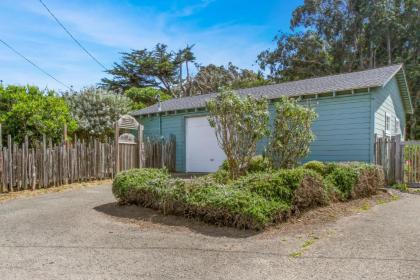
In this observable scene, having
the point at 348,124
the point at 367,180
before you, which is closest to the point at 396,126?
the point at 348,124

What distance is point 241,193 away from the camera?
5070mm

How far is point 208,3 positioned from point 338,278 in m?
13.4

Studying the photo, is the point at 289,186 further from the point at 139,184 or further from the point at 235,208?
the point at 139,184

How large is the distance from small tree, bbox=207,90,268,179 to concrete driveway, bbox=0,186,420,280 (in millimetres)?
2222

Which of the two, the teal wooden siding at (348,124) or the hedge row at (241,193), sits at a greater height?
the teal wooden siding at (348,124)

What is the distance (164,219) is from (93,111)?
1201 cm

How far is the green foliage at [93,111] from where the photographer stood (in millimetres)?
15867

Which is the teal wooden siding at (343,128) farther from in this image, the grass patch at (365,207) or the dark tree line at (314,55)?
the dark tree line at (314,55)

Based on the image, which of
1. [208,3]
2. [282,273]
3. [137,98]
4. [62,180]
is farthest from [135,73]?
[282,273]

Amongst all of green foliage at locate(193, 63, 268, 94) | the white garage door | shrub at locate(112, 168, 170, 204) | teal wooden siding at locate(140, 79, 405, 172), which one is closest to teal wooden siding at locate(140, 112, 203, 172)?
the white garage door

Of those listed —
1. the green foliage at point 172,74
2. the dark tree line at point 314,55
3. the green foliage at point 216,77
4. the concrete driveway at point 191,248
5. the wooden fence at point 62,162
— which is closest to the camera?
the concrete driveway at point 191,248

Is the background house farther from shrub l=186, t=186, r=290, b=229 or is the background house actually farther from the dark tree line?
the dark tree line

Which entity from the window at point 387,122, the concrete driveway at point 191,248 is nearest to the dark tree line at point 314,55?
the window at point 387,122

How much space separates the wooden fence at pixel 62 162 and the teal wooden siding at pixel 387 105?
802cm
